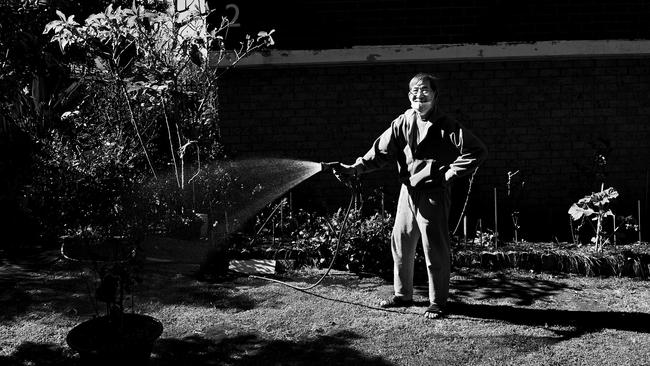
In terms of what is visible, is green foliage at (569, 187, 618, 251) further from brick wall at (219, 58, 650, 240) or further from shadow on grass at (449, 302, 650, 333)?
brick wall at (219, 58, 650, 240)

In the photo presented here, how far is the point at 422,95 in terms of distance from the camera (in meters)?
5.07

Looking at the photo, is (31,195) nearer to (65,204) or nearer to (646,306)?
(65,204)

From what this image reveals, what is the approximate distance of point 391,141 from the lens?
5406 millimetres

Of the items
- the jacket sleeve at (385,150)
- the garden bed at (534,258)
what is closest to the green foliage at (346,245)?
the garden bed at (534,258)

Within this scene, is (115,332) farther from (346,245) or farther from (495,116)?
(495,116)

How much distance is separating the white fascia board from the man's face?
326cm

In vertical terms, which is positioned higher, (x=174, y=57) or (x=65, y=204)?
(x=174, y=57)

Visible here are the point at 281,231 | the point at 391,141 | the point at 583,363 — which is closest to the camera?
the point at 583,363

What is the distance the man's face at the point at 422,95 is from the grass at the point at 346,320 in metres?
1.64

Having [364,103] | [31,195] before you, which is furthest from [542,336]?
[31,195]

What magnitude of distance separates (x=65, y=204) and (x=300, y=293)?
8.74ft

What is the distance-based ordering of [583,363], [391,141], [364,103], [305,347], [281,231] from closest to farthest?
[583,363] → [305,347] → [391,141] → [281,231] → [364,103]

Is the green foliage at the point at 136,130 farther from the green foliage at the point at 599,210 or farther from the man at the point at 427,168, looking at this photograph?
the green foliage at the point at 599,210

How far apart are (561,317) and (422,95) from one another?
2.08 meters
